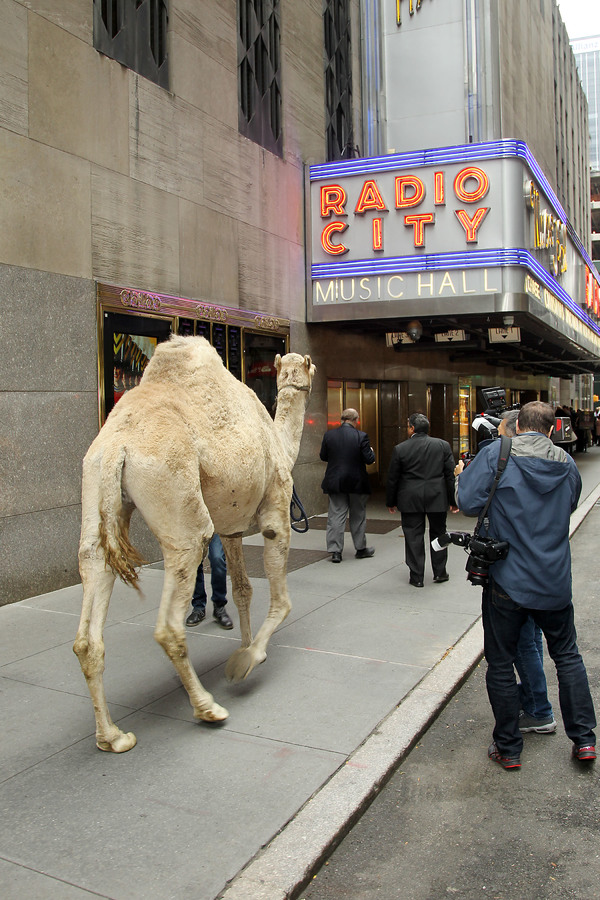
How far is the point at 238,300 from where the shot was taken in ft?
35.1

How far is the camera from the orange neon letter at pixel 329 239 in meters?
12.3

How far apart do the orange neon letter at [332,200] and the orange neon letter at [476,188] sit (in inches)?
77.0

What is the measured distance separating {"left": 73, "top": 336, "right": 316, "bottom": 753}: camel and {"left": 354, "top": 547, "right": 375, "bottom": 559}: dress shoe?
4.29 meters

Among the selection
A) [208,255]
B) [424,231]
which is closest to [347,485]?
[208,255]

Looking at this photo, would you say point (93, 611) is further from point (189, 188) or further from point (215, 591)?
point (189, 188)

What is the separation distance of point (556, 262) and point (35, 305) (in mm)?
11895

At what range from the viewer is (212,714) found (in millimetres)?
4250

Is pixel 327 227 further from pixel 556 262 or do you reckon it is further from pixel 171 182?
pixel 556 262

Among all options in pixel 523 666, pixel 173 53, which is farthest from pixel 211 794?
pixel 173 53

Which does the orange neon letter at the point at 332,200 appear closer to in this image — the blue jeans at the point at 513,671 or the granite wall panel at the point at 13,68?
the granite wall panel at the point at 13,68

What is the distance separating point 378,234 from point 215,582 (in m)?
7.48

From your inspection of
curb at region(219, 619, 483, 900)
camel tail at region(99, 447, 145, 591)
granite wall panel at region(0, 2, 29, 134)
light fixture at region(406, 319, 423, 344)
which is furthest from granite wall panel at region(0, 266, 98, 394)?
light fixture at region(406, 319, 423, 344)

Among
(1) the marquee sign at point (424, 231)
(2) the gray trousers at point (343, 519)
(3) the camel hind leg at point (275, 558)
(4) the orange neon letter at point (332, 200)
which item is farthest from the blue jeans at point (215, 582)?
(4) the orange neon letter at point (332, 200)

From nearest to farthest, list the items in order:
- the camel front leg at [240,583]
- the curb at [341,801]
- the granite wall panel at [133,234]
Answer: the curb at [341,801], the camel front leg at [240,583], the granite wall panel at [133,234]
